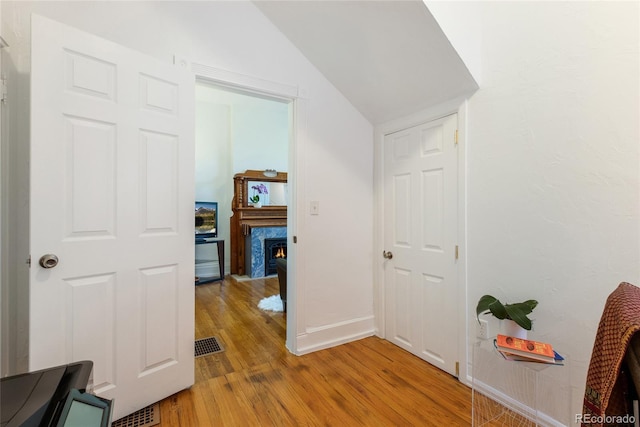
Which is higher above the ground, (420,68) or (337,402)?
(420,68)

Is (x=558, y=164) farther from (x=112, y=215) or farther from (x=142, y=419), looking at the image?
(x=142, y=419)

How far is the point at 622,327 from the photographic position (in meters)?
0.62

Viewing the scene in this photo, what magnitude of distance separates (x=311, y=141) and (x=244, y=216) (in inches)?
121

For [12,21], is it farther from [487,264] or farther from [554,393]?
[554,393]

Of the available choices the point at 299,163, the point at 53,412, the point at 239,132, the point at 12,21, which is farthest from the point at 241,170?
the point at 53,412

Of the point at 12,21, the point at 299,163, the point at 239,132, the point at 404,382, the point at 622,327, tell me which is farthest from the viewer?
the point at 239,132

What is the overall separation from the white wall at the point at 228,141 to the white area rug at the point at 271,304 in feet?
6.15

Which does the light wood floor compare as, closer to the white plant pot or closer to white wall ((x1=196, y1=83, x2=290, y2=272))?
the white plant pot

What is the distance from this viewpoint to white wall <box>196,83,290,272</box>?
5199 millimetres

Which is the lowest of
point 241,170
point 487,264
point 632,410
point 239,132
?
point 632,410

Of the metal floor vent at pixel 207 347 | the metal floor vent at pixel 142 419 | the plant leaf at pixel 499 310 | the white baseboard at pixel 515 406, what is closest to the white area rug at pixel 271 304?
the metal floor vent at pixel 207 347

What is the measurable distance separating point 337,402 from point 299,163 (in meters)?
1.73

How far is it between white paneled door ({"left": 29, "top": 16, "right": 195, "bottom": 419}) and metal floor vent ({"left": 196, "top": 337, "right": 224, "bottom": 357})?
1.70 feet

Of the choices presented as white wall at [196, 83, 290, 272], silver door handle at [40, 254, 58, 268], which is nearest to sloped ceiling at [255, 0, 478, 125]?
silver door handle at [40, 254, 58, 268]
